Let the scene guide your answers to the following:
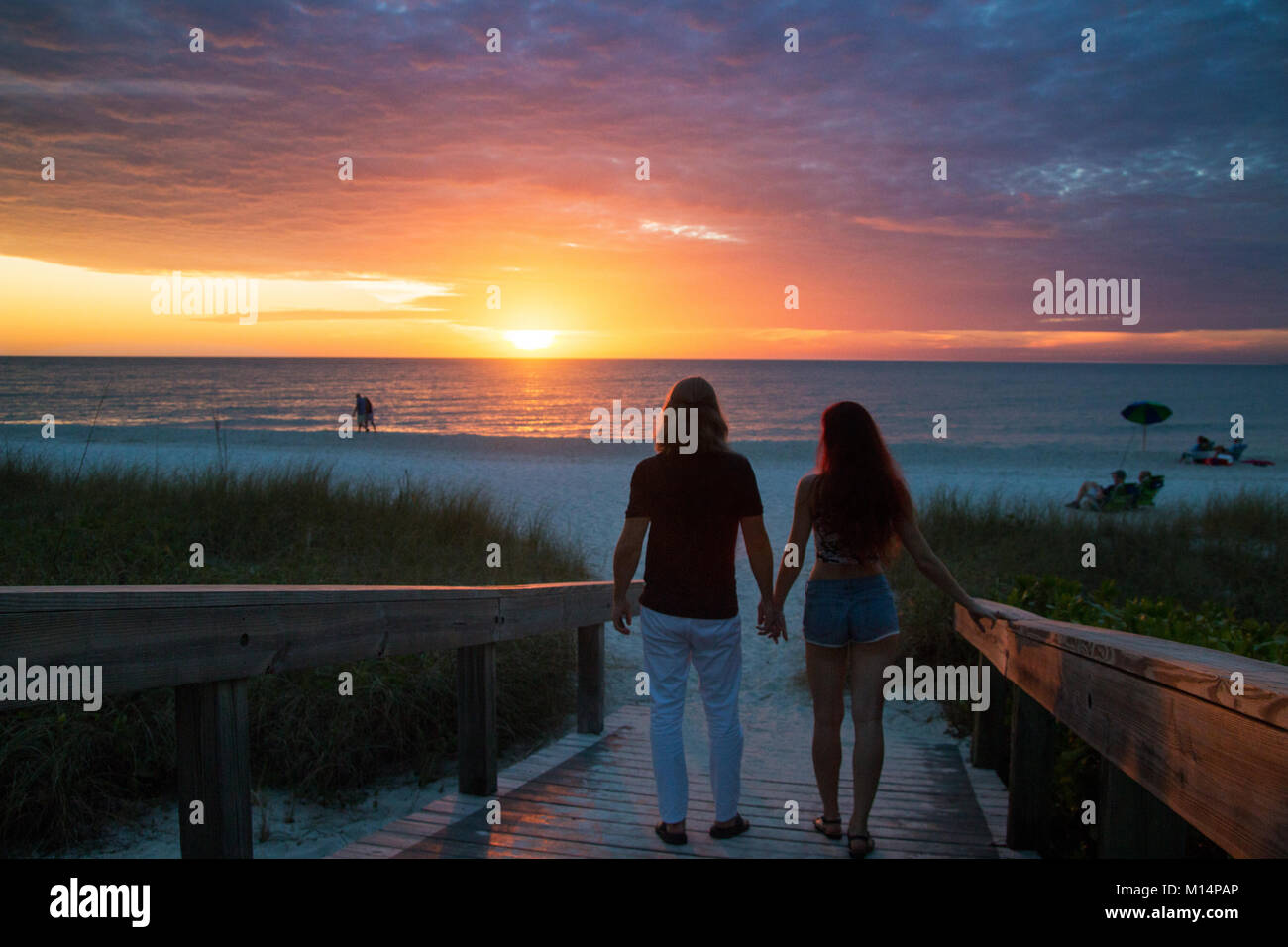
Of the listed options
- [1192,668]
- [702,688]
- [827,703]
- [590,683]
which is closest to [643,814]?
[702,688]

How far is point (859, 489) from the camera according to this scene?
388 centimetres

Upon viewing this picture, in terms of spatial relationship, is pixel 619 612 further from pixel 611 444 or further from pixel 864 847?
pixel 611 444

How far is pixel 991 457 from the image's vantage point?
32.4 meters

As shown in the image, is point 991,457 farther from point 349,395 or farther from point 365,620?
point 349,395

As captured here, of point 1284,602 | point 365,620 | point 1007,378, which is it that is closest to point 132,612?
point 365,620

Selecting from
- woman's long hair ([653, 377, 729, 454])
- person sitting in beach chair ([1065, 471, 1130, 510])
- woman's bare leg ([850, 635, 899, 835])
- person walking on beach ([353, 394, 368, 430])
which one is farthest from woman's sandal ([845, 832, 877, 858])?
person walking on beach ([353, 394, 368, 430])

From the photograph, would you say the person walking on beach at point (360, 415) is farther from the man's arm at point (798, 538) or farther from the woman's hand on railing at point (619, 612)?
the man's arm at point (798, 538)

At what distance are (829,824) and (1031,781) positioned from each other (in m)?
0.84

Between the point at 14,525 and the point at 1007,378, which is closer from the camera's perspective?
the point at 14,525

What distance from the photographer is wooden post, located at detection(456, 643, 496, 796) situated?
4078mm

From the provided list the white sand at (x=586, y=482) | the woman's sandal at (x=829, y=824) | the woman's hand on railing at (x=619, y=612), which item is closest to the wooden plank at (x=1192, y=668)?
the woman's sandal at (x=829, y=824)

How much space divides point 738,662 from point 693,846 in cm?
80

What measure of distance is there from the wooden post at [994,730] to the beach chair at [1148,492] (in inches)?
552
